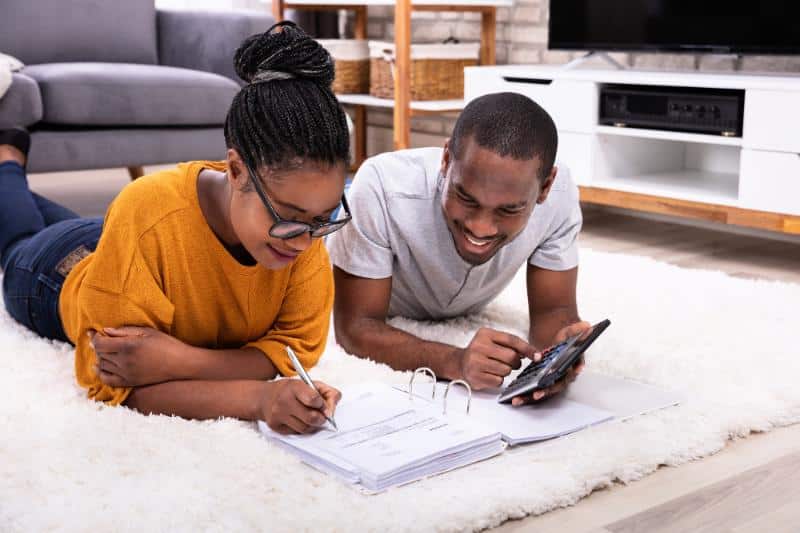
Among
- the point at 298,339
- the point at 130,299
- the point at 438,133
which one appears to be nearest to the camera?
the point at 130,299

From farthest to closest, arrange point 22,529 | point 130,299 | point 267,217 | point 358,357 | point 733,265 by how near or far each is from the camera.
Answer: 1. point 733,265
2. point 358,357
3. point 130,299
4. point 267,217
5. point 22,529

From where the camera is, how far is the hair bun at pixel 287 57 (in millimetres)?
1317

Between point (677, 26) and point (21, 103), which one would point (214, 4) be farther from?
point (677, 26)

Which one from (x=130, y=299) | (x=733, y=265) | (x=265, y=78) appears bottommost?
(x=733, y=265)

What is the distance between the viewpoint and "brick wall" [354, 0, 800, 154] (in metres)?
3.30

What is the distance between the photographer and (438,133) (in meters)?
4.41

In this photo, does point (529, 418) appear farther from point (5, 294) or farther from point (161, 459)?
point (5, 294)

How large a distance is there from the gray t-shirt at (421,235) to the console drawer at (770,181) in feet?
3.78

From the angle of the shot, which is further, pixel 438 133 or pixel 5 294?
pixel 438 133

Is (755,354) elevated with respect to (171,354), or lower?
lower

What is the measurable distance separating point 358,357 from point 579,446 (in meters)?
0.52

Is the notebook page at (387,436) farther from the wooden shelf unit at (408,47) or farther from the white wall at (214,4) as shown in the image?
the white wall at (214,4)

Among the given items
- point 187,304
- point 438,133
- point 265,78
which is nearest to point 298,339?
point 187,304

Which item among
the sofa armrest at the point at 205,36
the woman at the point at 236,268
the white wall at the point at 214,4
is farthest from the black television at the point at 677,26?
the woman at the point at 236,268
